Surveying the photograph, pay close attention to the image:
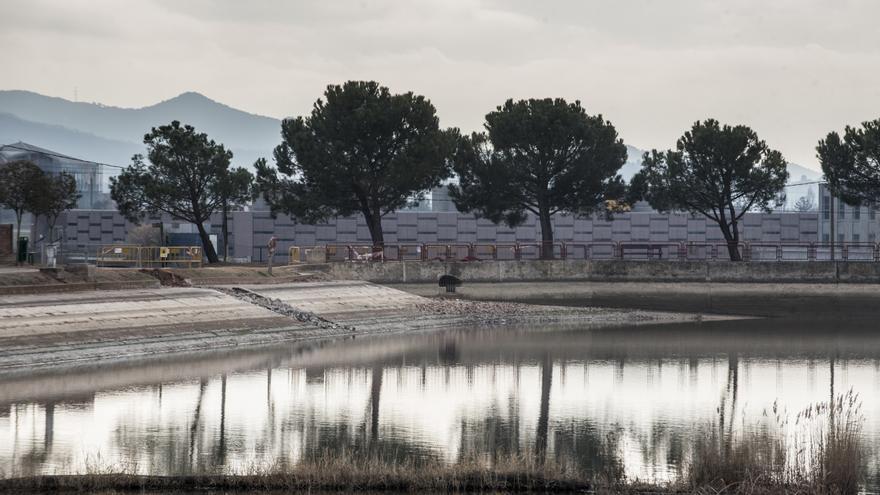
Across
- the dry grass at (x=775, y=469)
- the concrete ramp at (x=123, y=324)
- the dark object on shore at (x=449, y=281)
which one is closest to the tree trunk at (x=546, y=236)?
the dark object on shore at (x=449, y=281)

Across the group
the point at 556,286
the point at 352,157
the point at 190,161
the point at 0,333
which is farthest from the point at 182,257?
the point at 0,333

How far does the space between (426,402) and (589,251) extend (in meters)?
71.8

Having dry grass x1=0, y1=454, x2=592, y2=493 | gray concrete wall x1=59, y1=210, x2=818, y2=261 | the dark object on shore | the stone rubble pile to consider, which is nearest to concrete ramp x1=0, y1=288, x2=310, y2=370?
the stone rubble pile

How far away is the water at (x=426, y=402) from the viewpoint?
27297 mm

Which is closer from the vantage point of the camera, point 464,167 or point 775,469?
point 775,469

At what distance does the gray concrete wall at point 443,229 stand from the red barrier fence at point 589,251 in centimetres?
212

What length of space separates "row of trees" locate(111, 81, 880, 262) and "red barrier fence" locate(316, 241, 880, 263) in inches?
130

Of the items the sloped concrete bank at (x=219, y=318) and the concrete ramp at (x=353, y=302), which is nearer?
the sloped concrete bank at (x=219, y=318)

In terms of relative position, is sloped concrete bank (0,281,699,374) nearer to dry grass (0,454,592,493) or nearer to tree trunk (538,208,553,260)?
tree trunk (538,208,553,260)

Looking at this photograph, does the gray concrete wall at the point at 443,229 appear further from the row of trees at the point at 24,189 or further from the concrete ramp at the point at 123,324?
the concrete ramp at the point at 123,324

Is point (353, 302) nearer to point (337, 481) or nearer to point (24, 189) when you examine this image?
point (24, 189)

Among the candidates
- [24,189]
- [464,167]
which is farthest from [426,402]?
[464,167]

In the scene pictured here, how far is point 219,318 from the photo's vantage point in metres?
57.0

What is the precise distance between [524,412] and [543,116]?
2398 inches
